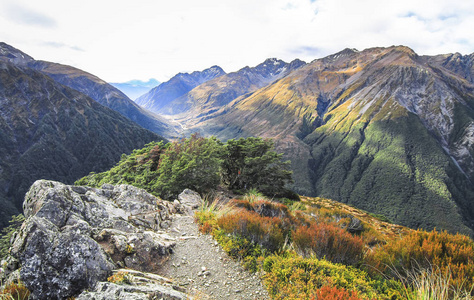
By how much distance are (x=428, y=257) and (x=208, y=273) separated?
5.33 m

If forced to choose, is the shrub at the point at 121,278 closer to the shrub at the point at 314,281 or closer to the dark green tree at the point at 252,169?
the shrub at the point at 314,281

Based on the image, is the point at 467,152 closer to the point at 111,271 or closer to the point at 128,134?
the point at 111,271

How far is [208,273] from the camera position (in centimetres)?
541

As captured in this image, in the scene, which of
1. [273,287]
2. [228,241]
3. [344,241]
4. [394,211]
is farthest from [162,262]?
[394,211]

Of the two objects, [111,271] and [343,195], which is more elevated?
[111,271]

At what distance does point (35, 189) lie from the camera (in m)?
7.14

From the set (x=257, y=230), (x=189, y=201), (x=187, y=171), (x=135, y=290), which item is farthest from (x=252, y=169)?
(x=135, y=290)

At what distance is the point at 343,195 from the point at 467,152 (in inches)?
4888

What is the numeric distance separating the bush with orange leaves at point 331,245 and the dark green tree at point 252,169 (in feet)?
39.0

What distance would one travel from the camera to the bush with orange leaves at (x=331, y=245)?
5316 millimetres

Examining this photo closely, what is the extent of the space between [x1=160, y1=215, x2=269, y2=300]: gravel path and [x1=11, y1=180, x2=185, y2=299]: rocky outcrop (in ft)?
1.78

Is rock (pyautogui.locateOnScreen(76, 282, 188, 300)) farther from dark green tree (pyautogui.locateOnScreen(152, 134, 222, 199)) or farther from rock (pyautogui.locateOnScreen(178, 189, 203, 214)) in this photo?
dark green tree (pyautogui.locateOnScreen(152, 134, 222, 199))

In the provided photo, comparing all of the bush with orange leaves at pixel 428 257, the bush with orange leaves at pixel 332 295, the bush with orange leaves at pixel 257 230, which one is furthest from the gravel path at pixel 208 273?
the bush with orange leaves at pixel 428 257

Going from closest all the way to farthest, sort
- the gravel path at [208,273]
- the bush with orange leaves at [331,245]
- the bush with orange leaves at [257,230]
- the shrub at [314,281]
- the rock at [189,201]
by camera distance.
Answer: the shrub at [314,281] < the gravel path at [208,273] < the bush with orange leaves at [331,245] < the bush with orange leaves at [257,230] < the rock at [189,201]
